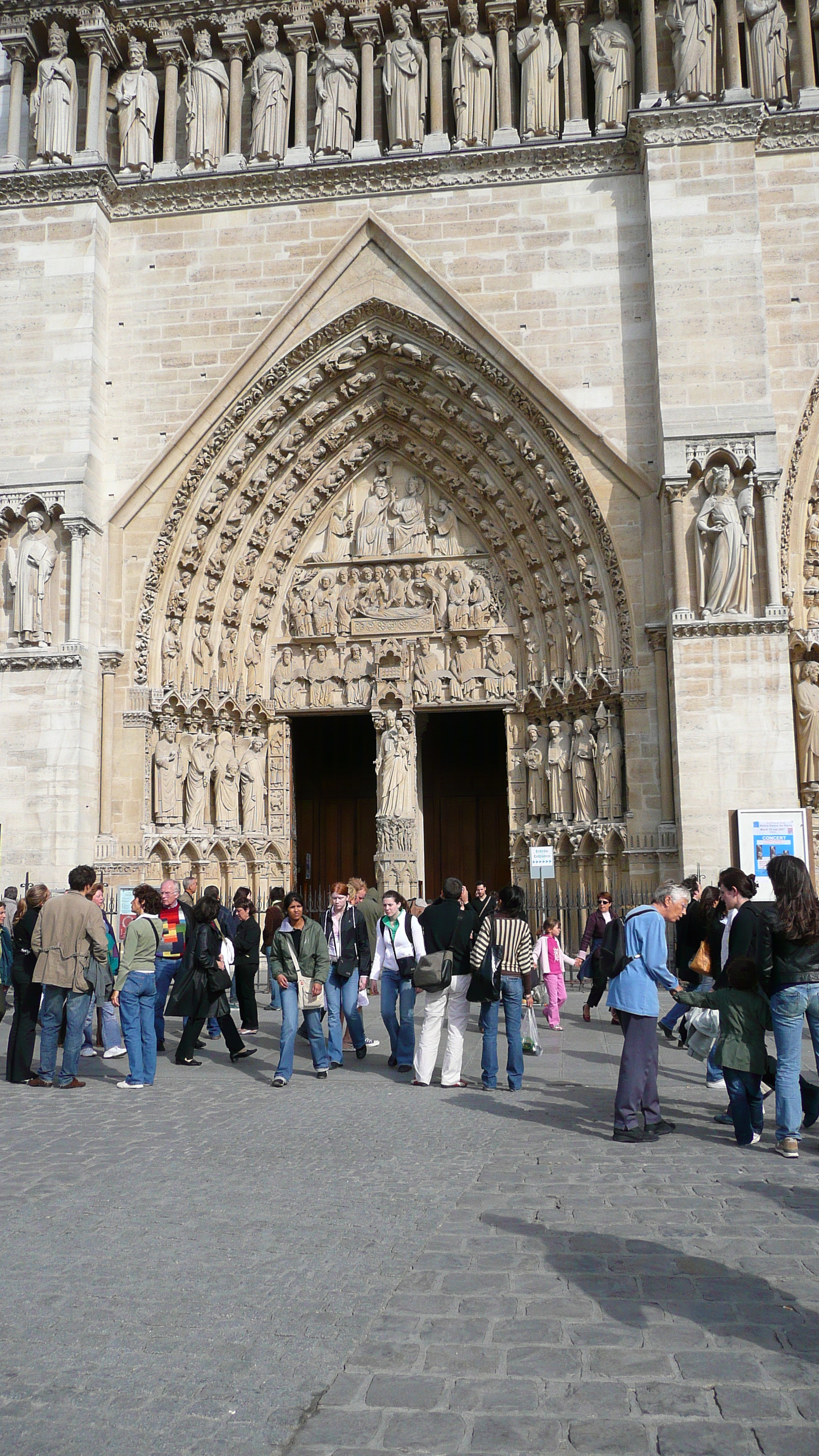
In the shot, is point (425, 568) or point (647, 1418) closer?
point (647, 1418)

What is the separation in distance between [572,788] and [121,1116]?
910 centimetres

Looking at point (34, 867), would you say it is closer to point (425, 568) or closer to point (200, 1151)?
point (425, 568)

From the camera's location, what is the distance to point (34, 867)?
13.7 m

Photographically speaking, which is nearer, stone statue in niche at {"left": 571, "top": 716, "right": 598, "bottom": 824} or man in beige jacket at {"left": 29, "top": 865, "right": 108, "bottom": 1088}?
man in beige jacket at {"left": 29, "top": 865, "right": 108, "bottom": 1088}

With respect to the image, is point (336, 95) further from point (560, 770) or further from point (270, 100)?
point (560, 770)

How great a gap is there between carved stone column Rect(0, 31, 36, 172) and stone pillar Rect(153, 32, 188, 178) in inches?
70.5

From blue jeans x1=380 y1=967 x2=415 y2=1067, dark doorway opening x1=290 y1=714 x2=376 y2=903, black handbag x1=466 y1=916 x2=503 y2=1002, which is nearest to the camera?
black handbag x1=466 y1=916 x2=503 y2=1002

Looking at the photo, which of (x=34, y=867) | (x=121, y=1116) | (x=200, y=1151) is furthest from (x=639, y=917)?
(x=34, y=867)

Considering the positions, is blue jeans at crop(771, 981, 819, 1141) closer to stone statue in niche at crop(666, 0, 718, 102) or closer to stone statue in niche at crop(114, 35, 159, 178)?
stone statue in niche at crop(666, 0, 718, 102)

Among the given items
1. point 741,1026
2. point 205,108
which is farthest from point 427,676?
point 741,1026

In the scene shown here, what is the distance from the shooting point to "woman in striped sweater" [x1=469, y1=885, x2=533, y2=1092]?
704cm

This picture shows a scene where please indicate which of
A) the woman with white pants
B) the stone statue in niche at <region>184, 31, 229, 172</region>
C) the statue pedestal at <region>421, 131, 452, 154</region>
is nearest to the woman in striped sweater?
the woman with white pants

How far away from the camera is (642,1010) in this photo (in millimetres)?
5766

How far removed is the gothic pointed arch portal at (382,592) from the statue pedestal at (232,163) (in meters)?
2.58
